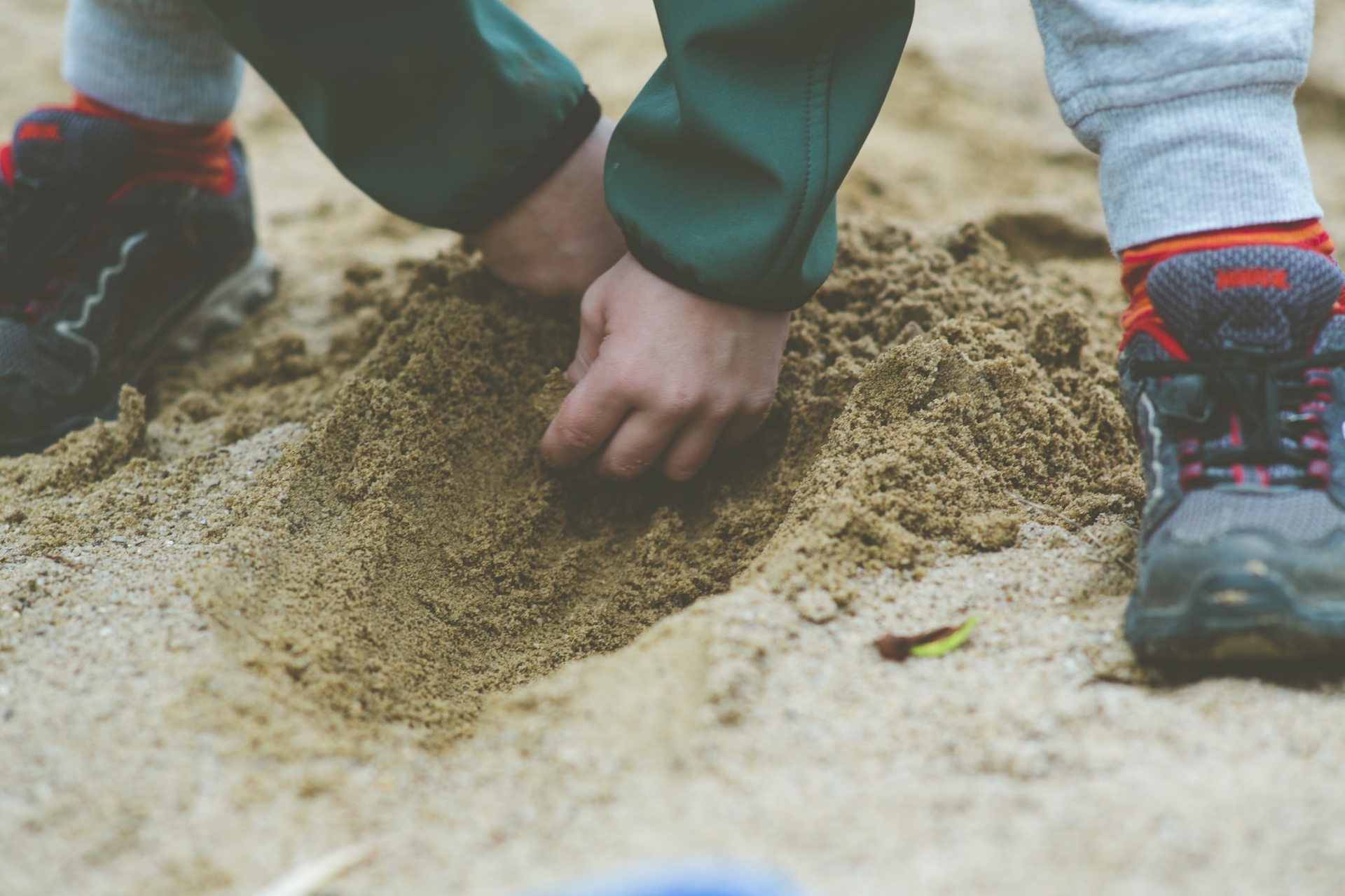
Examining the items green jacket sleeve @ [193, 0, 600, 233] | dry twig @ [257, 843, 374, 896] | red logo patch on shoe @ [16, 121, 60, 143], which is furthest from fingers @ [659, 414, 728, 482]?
red logo patch on shoe @ [16, 121, 60, 143]

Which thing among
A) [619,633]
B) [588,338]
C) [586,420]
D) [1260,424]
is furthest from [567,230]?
→ [1260,424]

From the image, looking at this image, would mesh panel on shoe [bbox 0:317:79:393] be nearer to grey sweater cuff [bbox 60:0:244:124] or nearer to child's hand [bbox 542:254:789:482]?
grey sweater cuff [bbox 60:0:244:124]

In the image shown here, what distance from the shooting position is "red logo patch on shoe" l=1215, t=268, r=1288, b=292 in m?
0.92

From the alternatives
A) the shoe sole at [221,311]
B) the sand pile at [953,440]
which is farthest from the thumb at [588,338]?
the shoe sole at [221,311]

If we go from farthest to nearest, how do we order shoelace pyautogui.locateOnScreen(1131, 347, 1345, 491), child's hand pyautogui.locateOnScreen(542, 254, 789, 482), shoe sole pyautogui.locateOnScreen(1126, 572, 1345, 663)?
child's hand pyautogui.locateOnScreen(542, 254, 789, 482)
shoelace pyautogui.locateOnScreen(1131, 347, 1345, 491)
shoe sole pyautogui.locateOnScreen(1126, 572, 1345, 663)

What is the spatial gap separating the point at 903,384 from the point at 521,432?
48 centimetres

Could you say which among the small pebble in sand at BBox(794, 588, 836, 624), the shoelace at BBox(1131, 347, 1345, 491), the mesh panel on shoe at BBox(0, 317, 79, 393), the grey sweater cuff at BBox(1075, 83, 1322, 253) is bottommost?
the mesh panel on shoe at BBox(0, 317, 79, 393)

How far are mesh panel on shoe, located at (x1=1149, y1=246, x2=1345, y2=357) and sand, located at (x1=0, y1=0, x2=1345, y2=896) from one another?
0.78 feet

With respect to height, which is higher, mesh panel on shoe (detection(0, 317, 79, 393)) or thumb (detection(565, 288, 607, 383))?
thumb (detection(565, 288, 607, 383))

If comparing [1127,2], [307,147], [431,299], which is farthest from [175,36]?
[1127,2]

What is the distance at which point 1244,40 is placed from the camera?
0.92m

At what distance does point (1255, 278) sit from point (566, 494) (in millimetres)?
777

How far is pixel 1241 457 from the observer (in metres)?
0.92

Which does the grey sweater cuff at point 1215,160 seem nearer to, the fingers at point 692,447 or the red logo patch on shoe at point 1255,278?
the red logo patch on shoe at point 1255,278
